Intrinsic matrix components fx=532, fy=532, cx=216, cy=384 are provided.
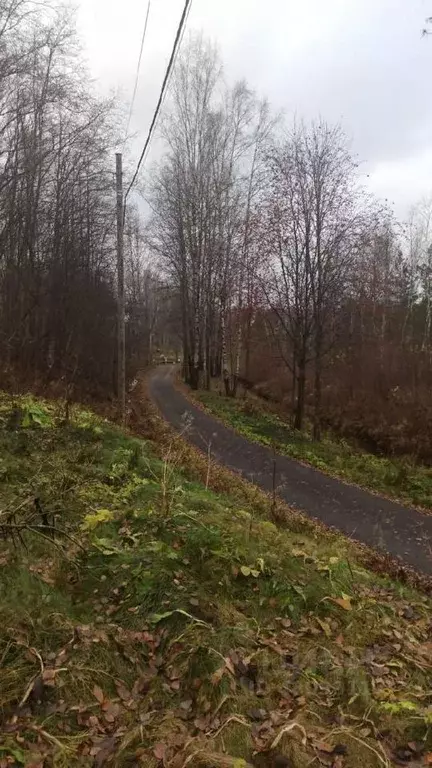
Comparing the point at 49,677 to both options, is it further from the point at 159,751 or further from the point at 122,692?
the point at 159,751

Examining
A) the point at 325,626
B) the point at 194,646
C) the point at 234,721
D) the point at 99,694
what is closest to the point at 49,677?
the point at 99,694

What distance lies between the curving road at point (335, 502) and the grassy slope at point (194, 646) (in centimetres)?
256

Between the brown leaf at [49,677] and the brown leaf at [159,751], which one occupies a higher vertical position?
the brown leaf at [49,677]

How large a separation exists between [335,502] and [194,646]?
7.35 m

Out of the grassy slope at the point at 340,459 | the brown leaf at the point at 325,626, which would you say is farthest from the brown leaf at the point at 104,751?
the grassy slope at the point at 340,459

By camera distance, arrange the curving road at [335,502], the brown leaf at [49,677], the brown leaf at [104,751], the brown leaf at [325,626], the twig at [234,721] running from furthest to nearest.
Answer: the curving road at [335,502]
the brown leaf at [325,626]
the brown leaf at [49,677]
the twig at [234,721]
the brown leaf at [104,751]

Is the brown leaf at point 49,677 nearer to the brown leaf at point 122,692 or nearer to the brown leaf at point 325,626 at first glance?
the brown leaf at point 122,692

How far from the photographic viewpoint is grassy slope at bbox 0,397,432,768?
3.11 m

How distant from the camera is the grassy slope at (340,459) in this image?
39.3 ft

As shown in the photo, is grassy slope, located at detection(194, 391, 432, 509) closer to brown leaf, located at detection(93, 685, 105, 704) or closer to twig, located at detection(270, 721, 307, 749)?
twig, located at detection(270, 721, 307, 749)

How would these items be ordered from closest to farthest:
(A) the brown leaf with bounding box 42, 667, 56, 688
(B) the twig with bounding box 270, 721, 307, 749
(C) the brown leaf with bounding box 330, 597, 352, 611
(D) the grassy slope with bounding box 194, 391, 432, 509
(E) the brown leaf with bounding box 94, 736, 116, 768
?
(E) the brown leaf with bounding box 94, 736, 116, 768, (B) the twig with bounding box 270, 721, 307, 749, (A) the brown leaf with bounding box 42, 667, 56, 688, (C) the brown leaf with bounding box 330, 597, 352, 611, (D) the grassy slope with bounding box 194, 391, 432, 509

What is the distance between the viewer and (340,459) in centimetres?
1419

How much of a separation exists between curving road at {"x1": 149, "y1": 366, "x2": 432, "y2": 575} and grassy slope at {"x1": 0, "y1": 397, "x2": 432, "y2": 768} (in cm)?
256

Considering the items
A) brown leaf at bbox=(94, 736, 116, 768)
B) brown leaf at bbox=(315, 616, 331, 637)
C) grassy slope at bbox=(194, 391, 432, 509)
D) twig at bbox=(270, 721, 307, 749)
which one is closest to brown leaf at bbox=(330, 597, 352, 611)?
brown leaf at bbox=(315, 616, 331, 637)
